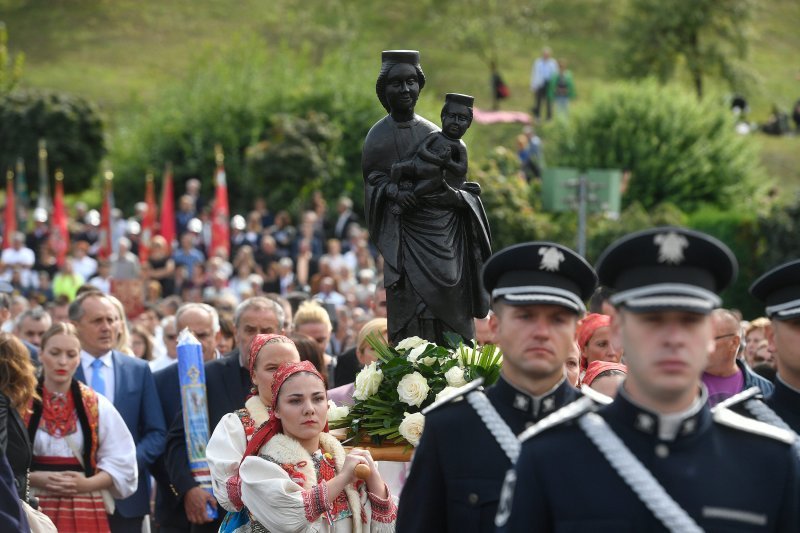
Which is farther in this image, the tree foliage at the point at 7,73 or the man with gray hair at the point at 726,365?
the tree foliage at the point at 7,73

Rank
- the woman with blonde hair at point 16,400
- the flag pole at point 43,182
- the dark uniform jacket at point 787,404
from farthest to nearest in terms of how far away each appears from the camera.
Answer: the flag pole at point 43,182 → the woman with blonde hair at point 16,400 → the dark uniform jacket at point 787,404

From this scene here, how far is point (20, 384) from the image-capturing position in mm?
8797

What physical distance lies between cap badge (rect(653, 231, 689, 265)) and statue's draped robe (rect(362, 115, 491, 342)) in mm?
3228

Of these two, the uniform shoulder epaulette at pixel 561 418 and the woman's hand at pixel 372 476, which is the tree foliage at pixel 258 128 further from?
the uniform shoulder epaulette at pixel 561 418

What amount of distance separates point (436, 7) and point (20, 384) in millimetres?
62895

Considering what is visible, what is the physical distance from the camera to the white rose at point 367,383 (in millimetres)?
7562

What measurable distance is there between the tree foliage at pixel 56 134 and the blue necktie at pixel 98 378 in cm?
3897

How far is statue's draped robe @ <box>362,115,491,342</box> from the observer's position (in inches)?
313

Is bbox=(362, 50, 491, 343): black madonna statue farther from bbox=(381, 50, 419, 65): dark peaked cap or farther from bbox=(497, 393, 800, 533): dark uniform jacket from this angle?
bbox=(497, 393, 800, 533): dark uniform jacket

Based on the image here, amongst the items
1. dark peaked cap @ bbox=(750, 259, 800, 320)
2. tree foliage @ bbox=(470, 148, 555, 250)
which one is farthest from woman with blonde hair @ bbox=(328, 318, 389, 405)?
tree foliage @ bbox=(470, 148, 555, 250)

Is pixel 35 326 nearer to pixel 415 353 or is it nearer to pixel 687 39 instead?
pixel 415 353

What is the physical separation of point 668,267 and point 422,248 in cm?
335

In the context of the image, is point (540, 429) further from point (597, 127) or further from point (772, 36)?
point (772, 36)

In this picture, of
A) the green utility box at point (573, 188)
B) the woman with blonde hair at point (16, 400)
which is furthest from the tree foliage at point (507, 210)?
the woman with blonde hair at point (16, 400)
